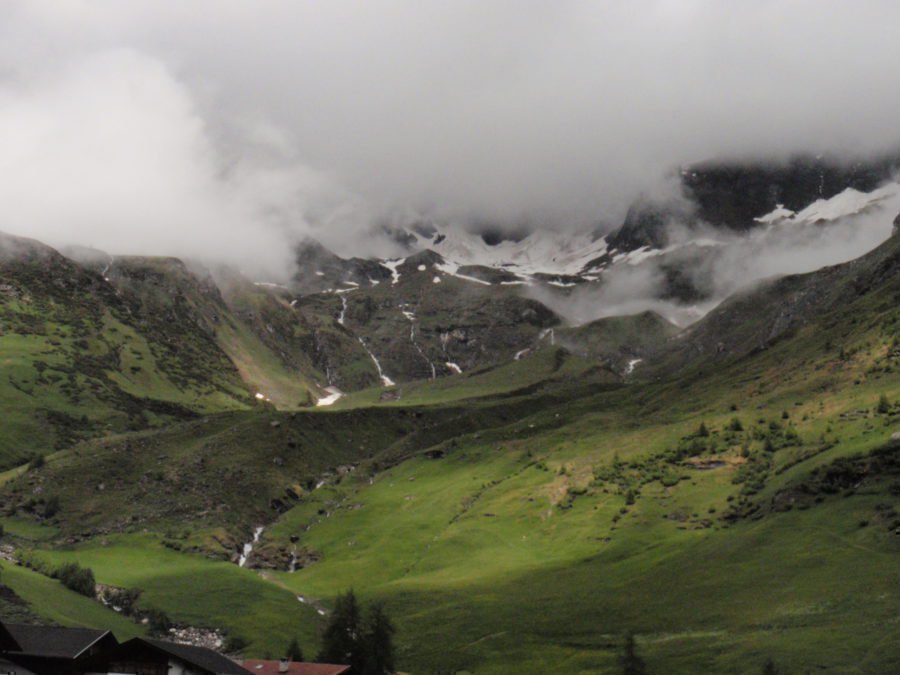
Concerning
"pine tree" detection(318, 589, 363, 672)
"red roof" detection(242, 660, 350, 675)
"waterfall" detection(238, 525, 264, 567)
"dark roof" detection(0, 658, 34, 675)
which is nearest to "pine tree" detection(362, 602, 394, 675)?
"pine tree" detection(318, 589, 363, 672)

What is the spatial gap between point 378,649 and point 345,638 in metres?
3.97

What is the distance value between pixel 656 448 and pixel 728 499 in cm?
4264

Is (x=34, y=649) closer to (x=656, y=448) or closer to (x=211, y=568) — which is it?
(x=211, y=568)

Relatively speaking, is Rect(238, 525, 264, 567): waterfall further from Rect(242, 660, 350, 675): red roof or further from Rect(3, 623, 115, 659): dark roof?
Rect(3, 623, 115, 659): dark roof

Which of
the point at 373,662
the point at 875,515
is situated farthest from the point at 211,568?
the point at 875,515

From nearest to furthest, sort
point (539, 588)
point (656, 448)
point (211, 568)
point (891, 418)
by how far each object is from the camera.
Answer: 1. point (539, 588)
2. point (891, 418)
3. point (211, 568)
4. point (656, 448)

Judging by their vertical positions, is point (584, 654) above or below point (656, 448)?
below

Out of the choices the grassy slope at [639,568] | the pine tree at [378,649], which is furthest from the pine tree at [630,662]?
the pine tree at [378,649]

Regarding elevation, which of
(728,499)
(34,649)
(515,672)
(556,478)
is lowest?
(515,672)

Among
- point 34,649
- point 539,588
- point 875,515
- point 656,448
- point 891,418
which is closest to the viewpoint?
point 34,649

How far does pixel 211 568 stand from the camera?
167 meters

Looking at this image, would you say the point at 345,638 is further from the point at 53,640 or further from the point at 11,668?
the point at 11,668

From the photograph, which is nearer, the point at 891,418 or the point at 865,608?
the point at 865,608

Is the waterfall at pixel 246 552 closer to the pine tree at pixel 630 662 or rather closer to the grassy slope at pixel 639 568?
the grassy slope at pixel 639 568
